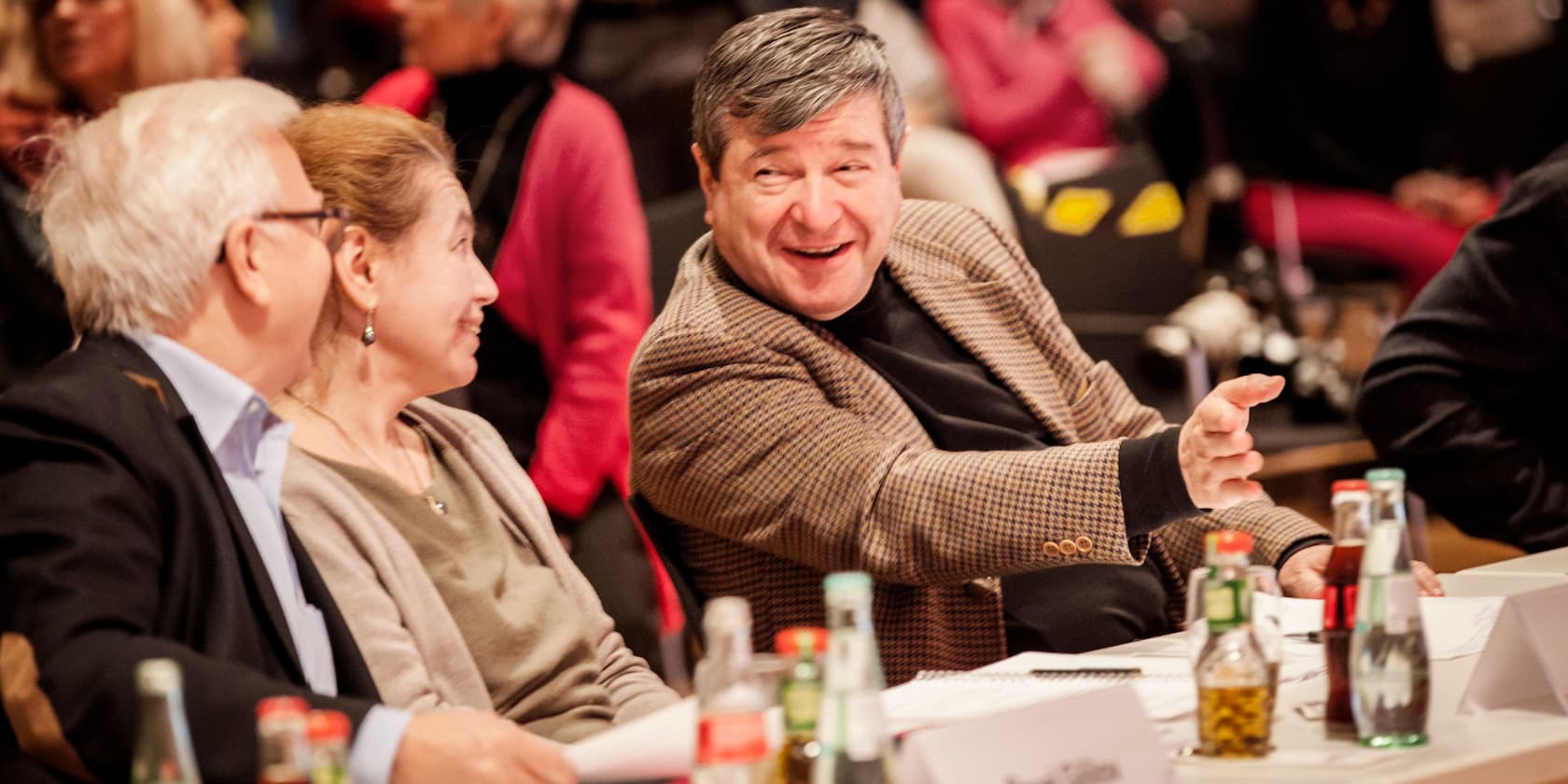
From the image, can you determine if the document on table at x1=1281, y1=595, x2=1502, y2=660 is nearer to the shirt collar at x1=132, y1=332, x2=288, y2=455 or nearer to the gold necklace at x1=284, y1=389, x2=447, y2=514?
the gold necklace at x1=284, y1=389, x2=447, y2=514

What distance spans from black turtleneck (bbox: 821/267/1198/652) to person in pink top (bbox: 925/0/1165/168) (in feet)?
9.76

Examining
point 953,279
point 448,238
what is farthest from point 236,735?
point 953,279

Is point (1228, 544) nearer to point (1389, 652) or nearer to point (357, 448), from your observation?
point (1389, 652)

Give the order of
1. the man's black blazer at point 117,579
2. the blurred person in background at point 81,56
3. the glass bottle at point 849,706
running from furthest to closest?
the blurred person in background at point 81,56
the man's black blazer at point 117,579
the glass bottle at point 849,706

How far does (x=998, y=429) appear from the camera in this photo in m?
2.62

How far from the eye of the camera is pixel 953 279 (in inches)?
110

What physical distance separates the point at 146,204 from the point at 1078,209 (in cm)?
319

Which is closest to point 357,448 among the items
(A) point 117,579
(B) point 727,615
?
(A) point 117,579

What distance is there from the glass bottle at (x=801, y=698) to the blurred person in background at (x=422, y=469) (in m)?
0.62

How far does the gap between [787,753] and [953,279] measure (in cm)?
139

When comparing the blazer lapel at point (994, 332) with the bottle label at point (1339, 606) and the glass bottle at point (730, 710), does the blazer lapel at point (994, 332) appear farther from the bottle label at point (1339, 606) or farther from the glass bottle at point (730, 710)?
the glass bottle at point (730, 710)

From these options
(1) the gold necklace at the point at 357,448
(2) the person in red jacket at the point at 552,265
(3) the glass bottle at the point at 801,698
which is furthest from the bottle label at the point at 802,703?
(2) the person in red jacket at the point at 552,265

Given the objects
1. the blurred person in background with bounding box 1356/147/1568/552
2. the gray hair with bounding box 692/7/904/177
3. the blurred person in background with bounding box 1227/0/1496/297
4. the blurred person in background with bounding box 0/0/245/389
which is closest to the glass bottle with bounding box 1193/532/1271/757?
the gray hair with bounding box 692/7/904/177

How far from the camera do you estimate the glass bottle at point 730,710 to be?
1360 mm
